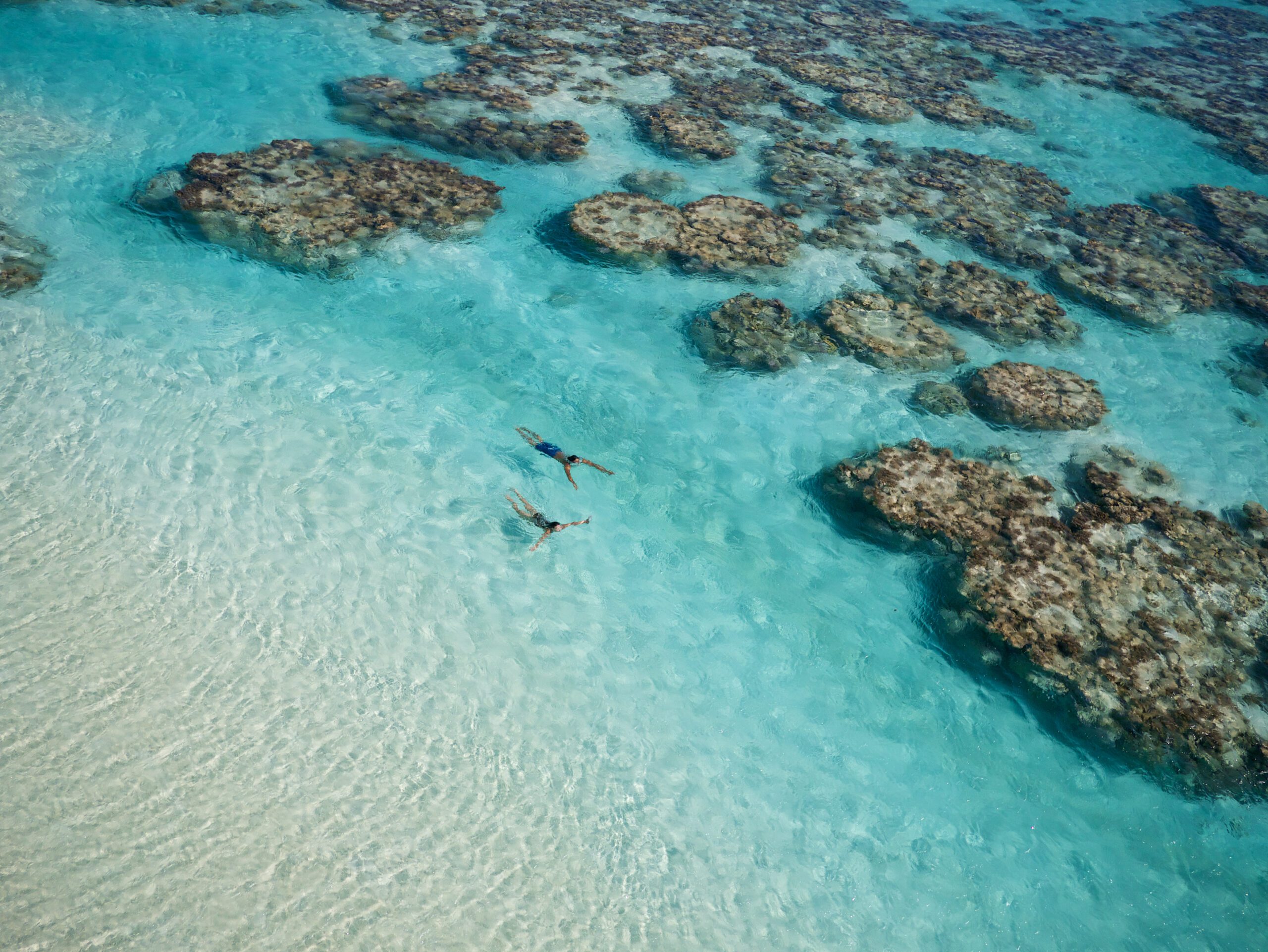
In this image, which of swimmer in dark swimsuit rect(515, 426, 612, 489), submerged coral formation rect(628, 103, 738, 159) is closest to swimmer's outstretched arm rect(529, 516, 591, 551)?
swimmer in dark swimsuit rect(515, 426, 612, 489)

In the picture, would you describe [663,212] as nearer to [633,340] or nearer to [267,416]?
[633,340]

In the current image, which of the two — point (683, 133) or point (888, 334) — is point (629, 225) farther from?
point (888, 334)

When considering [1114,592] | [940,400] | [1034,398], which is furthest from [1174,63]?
[1114,592]

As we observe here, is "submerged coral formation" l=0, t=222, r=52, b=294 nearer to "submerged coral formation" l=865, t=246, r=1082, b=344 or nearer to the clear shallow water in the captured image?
the clear shallow water

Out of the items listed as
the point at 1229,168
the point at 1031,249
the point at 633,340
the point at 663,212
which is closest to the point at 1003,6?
the point at 1229,168

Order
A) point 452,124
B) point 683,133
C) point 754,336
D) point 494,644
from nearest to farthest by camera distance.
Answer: point 494,644 < point 754,336 < point 452,124 < point 683,133

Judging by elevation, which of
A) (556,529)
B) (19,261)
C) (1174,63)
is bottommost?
(556,529)

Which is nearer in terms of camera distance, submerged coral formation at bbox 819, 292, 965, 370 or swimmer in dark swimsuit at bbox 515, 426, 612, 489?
swimmer in dark swimsuit at bbox 515, 426, 612, 489
